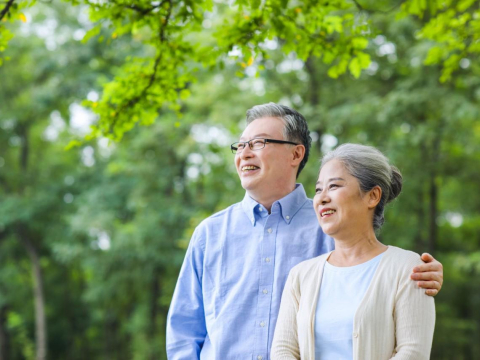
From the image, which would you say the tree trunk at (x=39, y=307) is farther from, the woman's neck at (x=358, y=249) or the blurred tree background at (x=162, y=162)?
the woman's neck at (x=358, y=249)

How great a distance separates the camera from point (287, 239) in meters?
2.56

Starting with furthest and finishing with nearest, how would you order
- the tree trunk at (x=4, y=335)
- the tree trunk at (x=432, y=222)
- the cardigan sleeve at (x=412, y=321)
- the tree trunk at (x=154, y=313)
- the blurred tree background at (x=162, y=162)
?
the tree trunk at (x=4, y=335)
the tree trunk at (x=154, y=313)
the tree trunk at (x=432, y=222)
the blurred tree background at (x=162, y=162)
the cardigan sleeve at (x=412, y=321)

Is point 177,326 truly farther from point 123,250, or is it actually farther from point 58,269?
point 58,269

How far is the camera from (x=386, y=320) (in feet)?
6.64

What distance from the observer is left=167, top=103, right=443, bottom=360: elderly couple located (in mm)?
2033

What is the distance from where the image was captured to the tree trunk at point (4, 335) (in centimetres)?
1736

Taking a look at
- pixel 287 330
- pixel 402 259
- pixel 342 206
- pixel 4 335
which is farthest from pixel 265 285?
pixel 4 335

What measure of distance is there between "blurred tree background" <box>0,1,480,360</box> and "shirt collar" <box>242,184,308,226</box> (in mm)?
2252

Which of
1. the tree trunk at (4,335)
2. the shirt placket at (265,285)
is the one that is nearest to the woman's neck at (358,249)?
the shirt placket at (265,285)

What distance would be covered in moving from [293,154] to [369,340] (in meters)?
0.95

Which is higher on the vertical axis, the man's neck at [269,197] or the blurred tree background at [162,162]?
the blurred tree background at [162,162]

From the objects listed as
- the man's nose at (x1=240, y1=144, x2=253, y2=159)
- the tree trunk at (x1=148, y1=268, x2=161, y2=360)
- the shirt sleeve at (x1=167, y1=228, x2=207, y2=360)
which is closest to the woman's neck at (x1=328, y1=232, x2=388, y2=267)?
the man's nose at (x1=240, y1=144, x2=253, y2=159)

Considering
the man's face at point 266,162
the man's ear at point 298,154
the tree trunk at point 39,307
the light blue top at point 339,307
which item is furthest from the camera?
the tree trunk at point 39,307

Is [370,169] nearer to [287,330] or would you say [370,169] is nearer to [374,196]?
Answer: [374,196]
